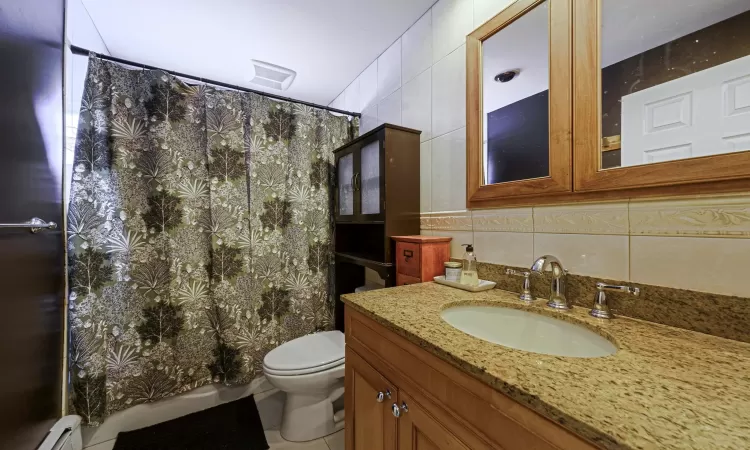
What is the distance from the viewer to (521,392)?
0.43 metres

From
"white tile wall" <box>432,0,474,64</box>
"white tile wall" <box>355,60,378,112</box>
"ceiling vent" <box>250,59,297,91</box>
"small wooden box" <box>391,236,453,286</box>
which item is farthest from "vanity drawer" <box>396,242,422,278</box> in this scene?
"ceiling vent" <box>250,59,297,91</box>

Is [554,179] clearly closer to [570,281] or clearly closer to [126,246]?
[570,281]

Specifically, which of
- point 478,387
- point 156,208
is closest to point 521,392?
point 478,387

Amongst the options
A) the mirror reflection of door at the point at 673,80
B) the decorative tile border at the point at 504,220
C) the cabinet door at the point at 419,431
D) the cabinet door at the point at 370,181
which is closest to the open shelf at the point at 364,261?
the cabinet door at the point at 370,181

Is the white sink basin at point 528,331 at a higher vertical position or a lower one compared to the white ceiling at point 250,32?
lower

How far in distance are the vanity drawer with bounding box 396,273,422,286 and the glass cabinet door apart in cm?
36

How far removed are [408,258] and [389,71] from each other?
3.99 feet

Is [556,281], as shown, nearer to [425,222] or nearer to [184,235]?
[425,222]

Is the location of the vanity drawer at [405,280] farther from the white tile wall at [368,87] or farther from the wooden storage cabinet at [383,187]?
the white tile wall at [368,87]

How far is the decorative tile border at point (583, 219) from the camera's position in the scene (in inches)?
30.4

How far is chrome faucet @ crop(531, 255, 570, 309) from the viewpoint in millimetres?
830

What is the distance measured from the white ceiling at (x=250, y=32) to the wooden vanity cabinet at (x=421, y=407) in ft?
4.97

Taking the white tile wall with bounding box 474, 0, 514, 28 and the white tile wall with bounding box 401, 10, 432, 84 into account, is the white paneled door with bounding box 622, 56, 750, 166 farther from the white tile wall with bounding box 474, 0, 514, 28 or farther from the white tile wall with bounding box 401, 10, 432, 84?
the white tile wall with bounding box 401, 10, 432, 84

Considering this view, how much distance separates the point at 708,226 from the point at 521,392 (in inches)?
25.3
